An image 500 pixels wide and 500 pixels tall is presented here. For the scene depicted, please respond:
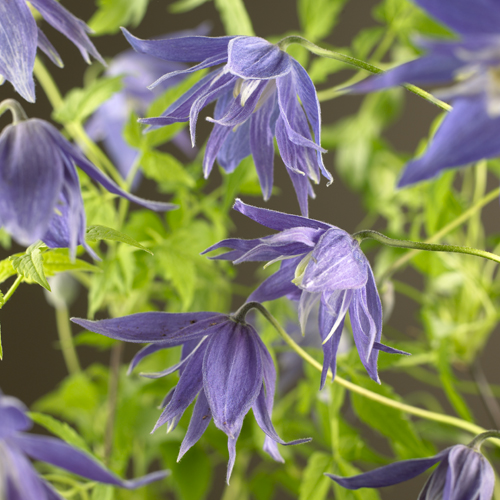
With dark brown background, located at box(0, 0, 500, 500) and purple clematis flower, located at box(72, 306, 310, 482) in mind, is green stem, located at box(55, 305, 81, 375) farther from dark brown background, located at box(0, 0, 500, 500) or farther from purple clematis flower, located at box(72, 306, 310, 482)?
purple clematis flower, located at box(72, 306, 310, 482)

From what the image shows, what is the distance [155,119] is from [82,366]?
1167 mm

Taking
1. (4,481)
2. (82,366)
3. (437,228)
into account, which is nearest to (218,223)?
(437,228)

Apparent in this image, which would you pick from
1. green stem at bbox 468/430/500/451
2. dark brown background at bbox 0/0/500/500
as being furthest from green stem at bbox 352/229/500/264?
dark brown background at bbox 0/0/500/500

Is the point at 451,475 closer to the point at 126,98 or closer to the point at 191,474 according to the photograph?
the point at 191,474

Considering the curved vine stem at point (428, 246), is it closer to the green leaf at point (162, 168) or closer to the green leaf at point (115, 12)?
the green leaf at point (162, 168)

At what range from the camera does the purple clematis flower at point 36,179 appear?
25 cm

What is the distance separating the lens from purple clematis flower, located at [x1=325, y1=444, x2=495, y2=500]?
1.03ft

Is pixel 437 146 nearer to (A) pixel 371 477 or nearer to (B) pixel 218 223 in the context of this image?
(A) pixel 371 477

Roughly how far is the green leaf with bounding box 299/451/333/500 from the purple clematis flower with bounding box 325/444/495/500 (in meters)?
0.09

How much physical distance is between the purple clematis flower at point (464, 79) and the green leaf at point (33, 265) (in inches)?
7.7

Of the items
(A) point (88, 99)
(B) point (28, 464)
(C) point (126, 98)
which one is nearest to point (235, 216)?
(C) point (126, 98)

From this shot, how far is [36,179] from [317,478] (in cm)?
31

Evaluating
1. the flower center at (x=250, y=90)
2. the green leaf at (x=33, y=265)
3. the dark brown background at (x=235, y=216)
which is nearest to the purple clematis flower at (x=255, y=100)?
the flower center at (x=250, y=90)

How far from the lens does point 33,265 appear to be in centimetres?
31
